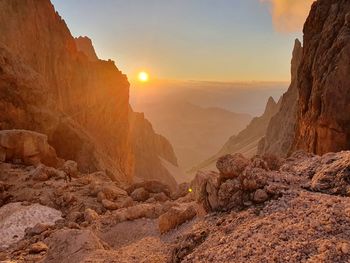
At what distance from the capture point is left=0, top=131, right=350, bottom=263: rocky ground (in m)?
6.95

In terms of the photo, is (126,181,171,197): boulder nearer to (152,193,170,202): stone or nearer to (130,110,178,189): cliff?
(152,193,170,202): stone

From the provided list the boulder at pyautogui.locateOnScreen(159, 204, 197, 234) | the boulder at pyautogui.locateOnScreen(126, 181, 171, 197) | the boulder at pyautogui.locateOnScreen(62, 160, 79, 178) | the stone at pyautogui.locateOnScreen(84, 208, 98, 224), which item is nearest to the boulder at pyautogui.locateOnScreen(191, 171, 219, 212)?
the boulder at pyautogui.locateOnScreen(159, 204, 197, 234)

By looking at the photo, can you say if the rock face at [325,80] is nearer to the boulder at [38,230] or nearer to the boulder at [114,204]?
the boulder at [114,204]

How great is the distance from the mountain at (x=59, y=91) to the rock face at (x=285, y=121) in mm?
29891

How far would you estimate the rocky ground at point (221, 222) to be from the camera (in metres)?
6.95

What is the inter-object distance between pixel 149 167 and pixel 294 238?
81756 mm

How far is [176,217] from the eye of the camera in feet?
40.7

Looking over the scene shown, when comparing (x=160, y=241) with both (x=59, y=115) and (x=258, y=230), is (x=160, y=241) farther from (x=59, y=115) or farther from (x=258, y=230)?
(x=59, y=115)

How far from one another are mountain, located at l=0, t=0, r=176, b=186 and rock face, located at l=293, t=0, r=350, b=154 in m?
24.3

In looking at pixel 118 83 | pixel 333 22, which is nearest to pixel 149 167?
pixel 118 83

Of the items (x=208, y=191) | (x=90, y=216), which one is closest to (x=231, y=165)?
(x=208, y=191)

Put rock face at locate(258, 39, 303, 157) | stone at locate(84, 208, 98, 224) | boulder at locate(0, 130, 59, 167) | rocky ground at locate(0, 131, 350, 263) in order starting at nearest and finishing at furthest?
rocky ground at locate(0, 131, 350, 263) < stone at locate(84, 208, 98, 224) < boulder at locate(0, 130, 59, 167) < rock face at locate(258, 39, 303, 157)

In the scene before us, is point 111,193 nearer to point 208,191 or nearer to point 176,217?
point 176,217

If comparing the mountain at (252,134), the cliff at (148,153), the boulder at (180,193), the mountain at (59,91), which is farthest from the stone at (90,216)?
the mountain at (252,134)
